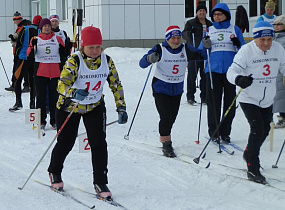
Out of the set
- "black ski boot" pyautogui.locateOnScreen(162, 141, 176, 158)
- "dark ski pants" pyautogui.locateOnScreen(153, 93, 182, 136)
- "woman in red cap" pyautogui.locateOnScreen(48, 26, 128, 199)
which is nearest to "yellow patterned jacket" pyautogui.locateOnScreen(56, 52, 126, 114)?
"woman in red cap" pyautogui.locateOnScreen(48, 26, 128, 199)

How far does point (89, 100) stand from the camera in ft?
19.0

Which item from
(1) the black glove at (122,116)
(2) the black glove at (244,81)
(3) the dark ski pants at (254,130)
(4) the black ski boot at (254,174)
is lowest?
(4) the black ski boot at (254,174)

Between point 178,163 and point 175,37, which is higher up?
point 175,37

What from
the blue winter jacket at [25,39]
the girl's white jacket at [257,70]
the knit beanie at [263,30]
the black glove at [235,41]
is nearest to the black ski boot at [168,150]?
the girl's white jacket at [257,70]

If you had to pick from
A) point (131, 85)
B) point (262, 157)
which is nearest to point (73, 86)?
point (262, 157)

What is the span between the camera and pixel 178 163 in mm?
7242

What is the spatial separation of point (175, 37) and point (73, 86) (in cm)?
216

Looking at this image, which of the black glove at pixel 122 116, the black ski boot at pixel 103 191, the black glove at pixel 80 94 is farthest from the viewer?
the black glove at pixel 122 116

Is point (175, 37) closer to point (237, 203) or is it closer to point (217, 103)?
point (217, 103)

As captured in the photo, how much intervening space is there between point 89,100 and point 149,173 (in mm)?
1454

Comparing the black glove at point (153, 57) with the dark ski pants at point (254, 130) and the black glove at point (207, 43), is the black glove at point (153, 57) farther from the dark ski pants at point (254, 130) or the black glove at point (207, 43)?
the dark ski pants at point (254, 130)

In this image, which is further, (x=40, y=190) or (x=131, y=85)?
(x=131, y=85)

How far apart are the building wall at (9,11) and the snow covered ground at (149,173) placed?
18.2 meters

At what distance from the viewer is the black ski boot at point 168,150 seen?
7.62 metres
